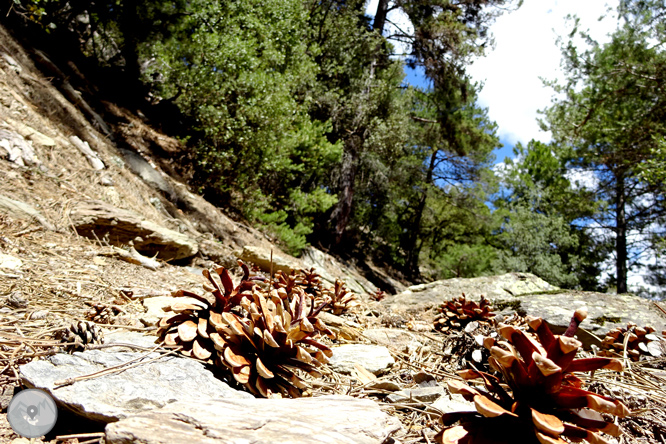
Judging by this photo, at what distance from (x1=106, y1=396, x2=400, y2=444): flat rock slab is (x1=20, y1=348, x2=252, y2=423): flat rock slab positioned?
9 cm

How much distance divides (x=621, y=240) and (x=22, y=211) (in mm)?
16314

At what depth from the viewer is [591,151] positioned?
12.1 metres

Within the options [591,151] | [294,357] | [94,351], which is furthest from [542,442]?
[591,151]

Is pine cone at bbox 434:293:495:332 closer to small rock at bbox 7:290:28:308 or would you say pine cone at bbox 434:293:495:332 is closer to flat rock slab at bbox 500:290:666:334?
flat rock slab at bbox 500:290:666:334

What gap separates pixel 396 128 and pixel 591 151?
6.43m

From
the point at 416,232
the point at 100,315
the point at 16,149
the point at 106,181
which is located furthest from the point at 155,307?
the point at 416,232

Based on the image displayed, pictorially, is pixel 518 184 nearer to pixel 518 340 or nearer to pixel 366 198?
pixel 366 198

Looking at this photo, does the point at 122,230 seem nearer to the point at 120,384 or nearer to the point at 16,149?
the point at 16,149

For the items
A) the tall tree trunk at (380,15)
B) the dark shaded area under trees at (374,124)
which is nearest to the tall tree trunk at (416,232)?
the dark shaded area under trees at (374,124)

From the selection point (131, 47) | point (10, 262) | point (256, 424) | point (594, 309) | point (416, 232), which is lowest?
point (10, 262)

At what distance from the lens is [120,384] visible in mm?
1031

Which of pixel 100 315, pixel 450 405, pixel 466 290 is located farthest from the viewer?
pixel 466 290

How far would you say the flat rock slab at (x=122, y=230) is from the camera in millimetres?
3021

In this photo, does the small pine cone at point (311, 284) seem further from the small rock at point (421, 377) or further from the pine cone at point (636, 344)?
the pine cone at point (636, 344)
